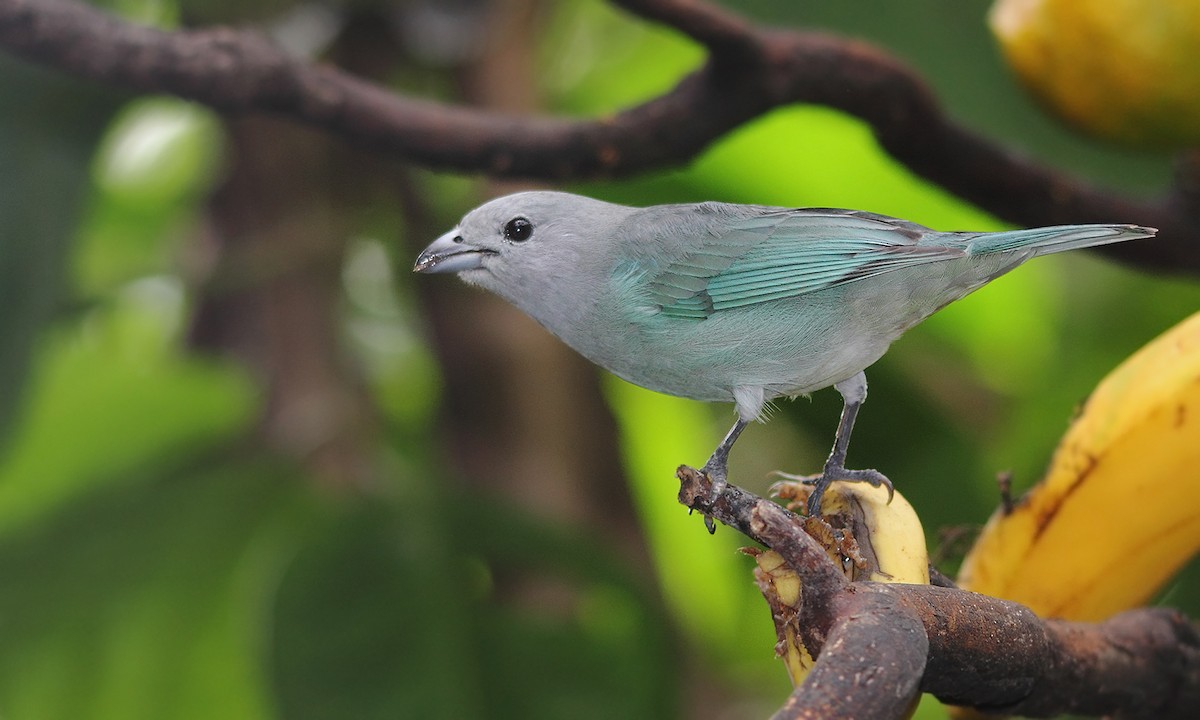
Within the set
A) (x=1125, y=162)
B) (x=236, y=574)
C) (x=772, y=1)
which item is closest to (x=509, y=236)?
(x=772, y=1)

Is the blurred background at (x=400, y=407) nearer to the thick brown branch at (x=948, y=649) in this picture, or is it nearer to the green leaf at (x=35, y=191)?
the green leaf at (x=35, y=191)

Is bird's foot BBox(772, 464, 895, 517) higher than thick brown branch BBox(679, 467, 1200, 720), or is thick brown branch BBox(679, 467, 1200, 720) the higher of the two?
bird's foot BBox(772, 464, 895, 517)

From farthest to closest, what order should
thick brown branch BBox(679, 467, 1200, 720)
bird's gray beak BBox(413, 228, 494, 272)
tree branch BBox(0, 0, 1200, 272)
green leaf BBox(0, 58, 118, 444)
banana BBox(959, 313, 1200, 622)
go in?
1. green leaf BBox(0, 58, 118, 444)
2. tree branch BBox(0, 0, 1200, 272)
3. banana BBox(959, 313, 1200, 622)
4. bird's gray beak BBox(413, 228, 494, 272)
5. thick brown branch BBox(679, 467, 1200, 720)

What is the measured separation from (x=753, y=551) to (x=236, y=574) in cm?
161

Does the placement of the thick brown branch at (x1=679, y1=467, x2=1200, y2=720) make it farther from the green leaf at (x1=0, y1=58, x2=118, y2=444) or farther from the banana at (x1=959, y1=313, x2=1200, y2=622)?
the green leaf at (x1=0, y1=58, x2=118, y2=444)

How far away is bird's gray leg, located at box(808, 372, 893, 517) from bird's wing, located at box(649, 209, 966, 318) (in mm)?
79

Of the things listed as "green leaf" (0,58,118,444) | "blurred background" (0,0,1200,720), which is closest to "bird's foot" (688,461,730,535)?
"blurred background" (0,0,1200,720)

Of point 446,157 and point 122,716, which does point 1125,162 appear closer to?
point 446,157

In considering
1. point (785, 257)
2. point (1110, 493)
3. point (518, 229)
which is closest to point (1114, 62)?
point (1110, 493)

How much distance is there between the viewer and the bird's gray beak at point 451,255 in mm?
974

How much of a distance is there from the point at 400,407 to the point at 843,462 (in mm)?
1931

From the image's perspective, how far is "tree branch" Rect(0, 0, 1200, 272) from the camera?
1.25 meters

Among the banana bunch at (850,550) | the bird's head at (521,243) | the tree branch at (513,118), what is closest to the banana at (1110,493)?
the banana bunch at (850,550)

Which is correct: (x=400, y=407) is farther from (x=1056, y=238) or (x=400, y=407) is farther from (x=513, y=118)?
(x=1056, y=238)
